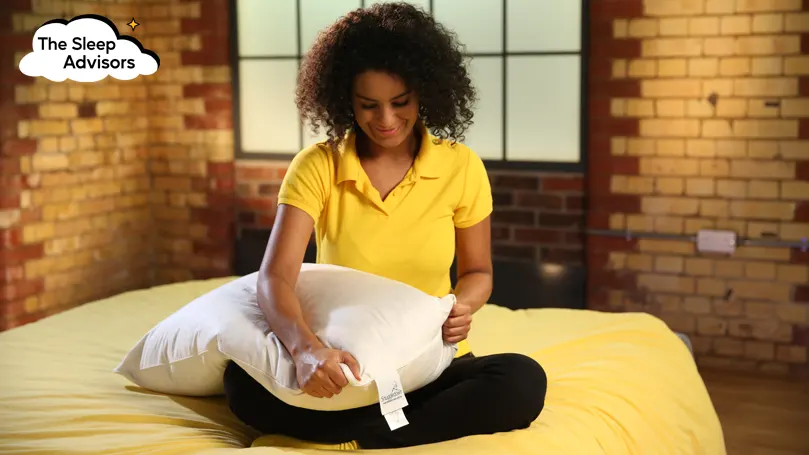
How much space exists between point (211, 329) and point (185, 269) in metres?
2.69

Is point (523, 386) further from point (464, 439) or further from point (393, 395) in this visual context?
point (393, 395)

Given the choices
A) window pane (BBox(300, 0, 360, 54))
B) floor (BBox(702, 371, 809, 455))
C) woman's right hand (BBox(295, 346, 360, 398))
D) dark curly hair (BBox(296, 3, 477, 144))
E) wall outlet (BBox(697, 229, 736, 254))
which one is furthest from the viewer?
window pane (BBox(300, 0, 360, 54))

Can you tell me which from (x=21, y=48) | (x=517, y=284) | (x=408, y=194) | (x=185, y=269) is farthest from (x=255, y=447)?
(x=185, y=269)

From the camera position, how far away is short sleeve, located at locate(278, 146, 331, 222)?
1.94 metres

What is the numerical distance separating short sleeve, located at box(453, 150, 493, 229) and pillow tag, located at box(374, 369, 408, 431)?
0.53m

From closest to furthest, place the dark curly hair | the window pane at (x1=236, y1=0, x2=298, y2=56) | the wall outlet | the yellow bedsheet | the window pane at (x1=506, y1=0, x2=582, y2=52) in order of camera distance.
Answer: the yellow bedsheet, the dark curly hair, the wall outlet, the window pane at (x1=506, y1=0, x2=582, y2=52), the window pane at (x1=236, y1=0, x2=298, y2=56)

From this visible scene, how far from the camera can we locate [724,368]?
11.6ft

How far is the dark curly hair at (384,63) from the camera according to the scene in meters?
1.96

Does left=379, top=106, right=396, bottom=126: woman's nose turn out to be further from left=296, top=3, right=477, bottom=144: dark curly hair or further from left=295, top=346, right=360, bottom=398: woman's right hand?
left=295, top=346, right=360, bottom=398: woman's right hand

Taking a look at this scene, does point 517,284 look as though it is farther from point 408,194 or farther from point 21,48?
point 21,48

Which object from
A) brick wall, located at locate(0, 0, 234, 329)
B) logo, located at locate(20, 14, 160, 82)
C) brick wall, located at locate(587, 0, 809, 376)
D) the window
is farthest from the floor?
logo, located at locate(20, 14, 160, 82)

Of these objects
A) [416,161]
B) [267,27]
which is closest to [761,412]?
[416,161]

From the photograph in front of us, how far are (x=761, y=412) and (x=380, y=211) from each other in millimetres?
1742

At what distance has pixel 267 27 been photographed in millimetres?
4207
